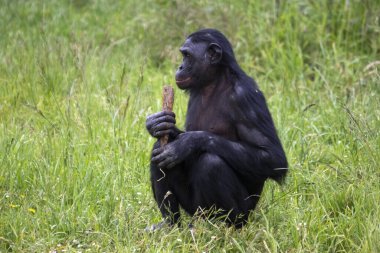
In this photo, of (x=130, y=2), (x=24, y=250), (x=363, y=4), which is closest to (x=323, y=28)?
(x=363, y=4)

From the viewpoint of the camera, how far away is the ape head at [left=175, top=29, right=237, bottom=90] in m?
5.35

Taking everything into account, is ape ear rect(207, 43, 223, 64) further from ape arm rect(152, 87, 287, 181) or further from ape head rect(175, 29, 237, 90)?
ape arm rect(152, 87, 287, 181)

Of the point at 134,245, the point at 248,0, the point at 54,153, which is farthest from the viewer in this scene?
the point at 248,0

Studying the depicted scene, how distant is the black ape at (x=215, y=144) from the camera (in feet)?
16.3

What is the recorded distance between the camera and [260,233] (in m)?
4.86

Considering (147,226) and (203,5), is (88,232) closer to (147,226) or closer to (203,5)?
(147,226)

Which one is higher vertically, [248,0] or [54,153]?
[248,0]

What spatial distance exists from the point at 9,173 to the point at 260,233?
199 cm

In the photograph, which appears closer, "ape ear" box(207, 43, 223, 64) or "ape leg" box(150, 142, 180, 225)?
"ape leg" box(150, 142, 180, 225)

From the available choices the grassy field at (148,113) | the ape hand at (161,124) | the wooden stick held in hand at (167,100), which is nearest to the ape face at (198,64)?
the wooden stick held in hand at (167,100)

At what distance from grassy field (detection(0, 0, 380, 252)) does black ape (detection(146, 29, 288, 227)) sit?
20cm

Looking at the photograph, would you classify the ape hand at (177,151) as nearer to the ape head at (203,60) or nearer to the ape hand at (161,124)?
the ape hand at (161,124)

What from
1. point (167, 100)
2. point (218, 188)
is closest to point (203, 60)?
point (167, 100)

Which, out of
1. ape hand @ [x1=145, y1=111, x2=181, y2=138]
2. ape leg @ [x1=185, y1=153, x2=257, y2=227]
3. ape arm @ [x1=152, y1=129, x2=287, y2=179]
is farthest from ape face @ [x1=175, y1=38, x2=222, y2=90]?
ape leg @ [x1=185, y1=153, x2=257, y2=227]
